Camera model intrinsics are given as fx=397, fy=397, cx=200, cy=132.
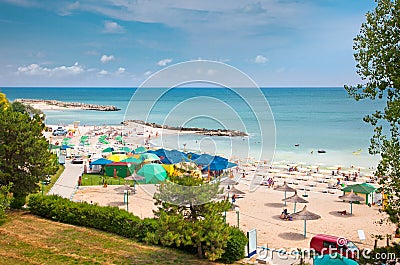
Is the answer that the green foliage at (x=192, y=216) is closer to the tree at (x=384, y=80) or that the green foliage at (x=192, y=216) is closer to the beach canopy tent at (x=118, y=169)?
the tree at (x=384, y=80)

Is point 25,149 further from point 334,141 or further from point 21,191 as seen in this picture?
point 334,141

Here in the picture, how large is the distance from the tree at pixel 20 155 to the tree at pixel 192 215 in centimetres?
663

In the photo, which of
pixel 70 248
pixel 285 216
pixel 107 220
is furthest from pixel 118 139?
pixel 70 248

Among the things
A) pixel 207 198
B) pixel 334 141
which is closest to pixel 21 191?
pixel 207 198

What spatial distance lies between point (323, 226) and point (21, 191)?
12266 mm

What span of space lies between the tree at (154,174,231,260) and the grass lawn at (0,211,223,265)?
26.5 inches

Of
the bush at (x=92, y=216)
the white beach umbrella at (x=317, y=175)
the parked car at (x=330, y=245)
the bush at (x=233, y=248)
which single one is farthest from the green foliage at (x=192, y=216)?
the white beach umbrella at (x=317, y=175)

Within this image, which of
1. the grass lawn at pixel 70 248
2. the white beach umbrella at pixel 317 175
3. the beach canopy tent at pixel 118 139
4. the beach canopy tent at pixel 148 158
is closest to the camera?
the grass lawn at pixel 70 248

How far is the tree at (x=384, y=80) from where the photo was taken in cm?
618

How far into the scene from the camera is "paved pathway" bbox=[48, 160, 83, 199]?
69.6 ft

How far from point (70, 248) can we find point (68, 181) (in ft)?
45.4

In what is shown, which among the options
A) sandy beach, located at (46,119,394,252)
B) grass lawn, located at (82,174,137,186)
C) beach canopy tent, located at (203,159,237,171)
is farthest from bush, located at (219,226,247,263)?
beach canopy tent, located at (203,159,237,171)

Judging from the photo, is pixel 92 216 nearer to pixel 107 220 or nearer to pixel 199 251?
pixel 107 220

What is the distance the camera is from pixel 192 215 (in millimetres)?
10508
